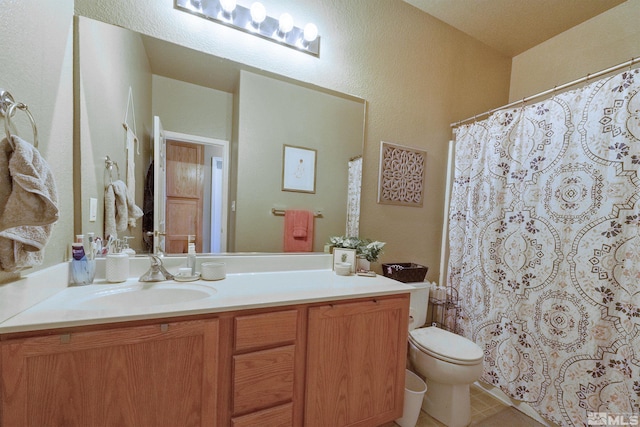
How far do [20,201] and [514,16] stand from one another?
2.93 meters

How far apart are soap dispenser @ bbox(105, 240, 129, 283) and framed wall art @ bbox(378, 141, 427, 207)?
1541 mm

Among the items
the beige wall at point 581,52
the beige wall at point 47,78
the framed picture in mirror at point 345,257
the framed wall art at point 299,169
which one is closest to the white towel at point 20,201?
the beige wall at point 47,78

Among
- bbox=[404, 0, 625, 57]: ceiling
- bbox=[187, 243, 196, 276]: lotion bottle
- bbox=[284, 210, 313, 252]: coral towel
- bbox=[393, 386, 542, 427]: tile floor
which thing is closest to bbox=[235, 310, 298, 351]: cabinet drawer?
bbox=[187, 243, 196, 276]: lotion bottle

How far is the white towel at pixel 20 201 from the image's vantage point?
0.65m

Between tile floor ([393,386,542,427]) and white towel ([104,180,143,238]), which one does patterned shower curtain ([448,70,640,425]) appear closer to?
tile floor ([393,386,542,427])

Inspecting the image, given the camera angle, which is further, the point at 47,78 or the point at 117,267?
the point at 117,267

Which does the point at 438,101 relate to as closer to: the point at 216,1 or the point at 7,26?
the point at 216,1

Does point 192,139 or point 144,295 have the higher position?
point 192,139

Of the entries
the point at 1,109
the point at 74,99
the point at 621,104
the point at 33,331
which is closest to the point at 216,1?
the point at 74,99

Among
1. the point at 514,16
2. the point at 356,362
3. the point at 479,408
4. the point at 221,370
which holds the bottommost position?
the point at 479,408

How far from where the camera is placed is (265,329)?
100 cm

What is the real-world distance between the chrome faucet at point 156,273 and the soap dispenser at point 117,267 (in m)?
0.08

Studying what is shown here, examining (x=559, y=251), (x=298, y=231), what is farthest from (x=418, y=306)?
(x=298, y=231)

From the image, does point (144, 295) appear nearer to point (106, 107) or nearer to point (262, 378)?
point (262, 378)
